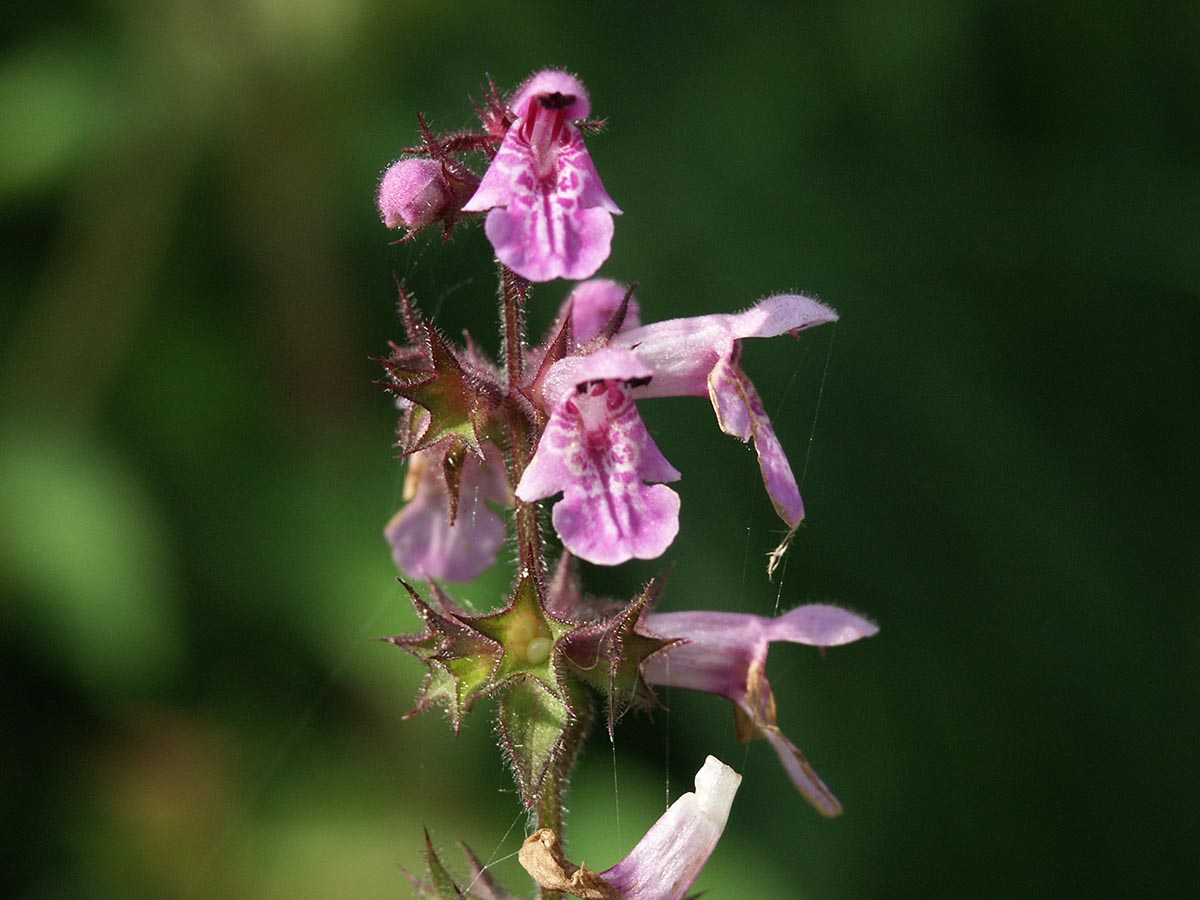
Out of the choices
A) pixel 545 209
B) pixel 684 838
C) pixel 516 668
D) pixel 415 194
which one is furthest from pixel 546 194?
pixel 684 838

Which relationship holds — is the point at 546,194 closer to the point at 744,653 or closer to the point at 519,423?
the point at 519,423

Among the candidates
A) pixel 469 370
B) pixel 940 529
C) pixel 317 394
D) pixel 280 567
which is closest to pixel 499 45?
pixel 317 394

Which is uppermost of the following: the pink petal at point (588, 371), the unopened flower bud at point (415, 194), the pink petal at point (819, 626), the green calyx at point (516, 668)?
the unopened flower bud at point (415, 194)

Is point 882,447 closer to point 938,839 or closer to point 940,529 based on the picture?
point 940,529

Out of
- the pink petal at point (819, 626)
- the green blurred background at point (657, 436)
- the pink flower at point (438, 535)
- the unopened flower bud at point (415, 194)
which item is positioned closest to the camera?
the unopened flower bud at point (415, 194)

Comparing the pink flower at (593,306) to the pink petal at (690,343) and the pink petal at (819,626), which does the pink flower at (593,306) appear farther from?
the pink petal at (819,626)

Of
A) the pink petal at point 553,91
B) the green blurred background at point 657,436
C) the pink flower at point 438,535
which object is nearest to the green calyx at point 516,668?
the pink flower at point 438,535

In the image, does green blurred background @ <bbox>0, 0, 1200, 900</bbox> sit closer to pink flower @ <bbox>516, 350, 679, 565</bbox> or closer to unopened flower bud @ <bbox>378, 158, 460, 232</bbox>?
unopened flower bud @ <bbox>378, 158, 460, 232</bbox>
